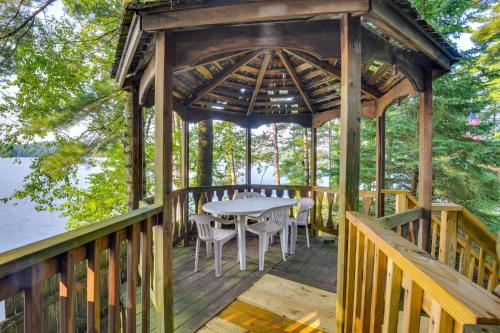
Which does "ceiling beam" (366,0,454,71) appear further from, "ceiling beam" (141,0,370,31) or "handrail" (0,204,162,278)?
"handrail" (0,204,162,278)

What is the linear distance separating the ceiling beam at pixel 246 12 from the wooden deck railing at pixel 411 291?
4.99ft

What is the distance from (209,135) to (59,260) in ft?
19.7

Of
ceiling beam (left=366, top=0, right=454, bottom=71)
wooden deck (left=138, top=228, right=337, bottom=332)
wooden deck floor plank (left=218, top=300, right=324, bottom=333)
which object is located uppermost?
ceiling beam (left=366, top=0, right=454, bottom=71)

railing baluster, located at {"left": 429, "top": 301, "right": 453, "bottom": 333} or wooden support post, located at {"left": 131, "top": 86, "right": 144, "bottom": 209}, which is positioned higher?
wooden support post, located at {"left": 131, "top": 86, "right": 144, "bottom": 209}

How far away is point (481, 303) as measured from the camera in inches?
23.3

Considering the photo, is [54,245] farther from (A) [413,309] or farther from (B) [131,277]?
(A) [413,309]

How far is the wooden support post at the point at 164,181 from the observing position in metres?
2.13

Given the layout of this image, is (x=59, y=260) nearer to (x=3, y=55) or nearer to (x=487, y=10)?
(x=3, y=55)

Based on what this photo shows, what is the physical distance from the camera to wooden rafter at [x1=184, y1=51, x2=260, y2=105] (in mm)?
3481

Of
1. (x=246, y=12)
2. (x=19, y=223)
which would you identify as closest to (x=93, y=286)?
(x=246, y=12)

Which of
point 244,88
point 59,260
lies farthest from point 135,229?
point 244,88

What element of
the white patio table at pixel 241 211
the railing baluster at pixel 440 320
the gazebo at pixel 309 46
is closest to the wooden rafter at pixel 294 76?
the gazebo at pixel 309 46

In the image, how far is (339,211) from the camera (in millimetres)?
2033

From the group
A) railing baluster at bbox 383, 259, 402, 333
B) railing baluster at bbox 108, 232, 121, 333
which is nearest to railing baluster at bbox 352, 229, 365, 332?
railing baluster at bbox 383, 259, 402, 333
